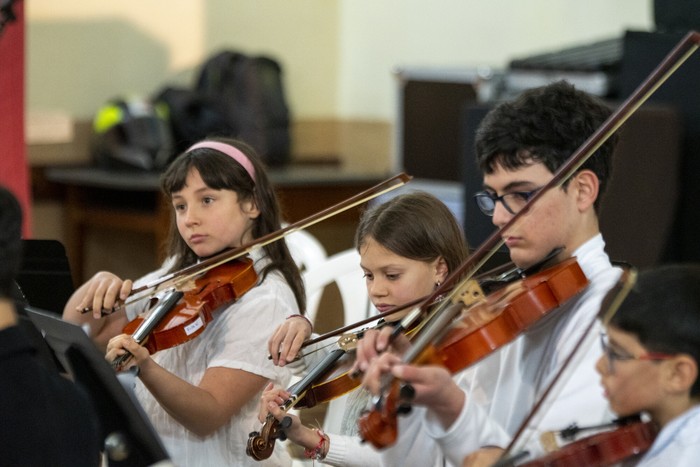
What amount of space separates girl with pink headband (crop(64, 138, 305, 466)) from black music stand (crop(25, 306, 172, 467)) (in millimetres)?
471

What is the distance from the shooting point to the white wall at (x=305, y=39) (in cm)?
455

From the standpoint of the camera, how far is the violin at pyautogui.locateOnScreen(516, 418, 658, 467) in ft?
4.44

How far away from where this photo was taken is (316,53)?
5.35 m

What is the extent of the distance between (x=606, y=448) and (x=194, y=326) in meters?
0.81

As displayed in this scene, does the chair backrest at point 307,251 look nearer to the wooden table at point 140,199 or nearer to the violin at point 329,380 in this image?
the violin at point 329,380

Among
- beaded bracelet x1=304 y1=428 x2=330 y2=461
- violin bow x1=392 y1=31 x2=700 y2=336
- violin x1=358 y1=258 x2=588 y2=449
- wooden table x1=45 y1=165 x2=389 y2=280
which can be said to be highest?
violin bow x1=392 y1=31 x2=700 y2=336

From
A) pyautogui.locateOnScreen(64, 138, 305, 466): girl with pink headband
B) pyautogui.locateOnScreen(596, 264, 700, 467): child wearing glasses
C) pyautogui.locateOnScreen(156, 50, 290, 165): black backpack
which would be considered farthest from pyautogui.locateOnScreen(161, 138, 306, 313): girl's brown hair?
pyautogui.locateOnScreen(156, 50, 290, 165): black backpack

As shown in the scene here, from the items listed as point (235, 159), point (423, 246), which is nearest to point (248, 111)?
point (235, 159)

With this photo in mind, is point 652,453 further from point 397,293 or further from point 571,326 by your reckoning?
point 397,293

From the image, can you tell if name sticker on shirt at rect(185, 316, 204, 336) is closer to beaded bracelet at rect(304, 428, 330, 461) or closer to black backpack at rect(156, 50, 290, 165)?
beaded bracelet at rect(304, 428, 330, 461)

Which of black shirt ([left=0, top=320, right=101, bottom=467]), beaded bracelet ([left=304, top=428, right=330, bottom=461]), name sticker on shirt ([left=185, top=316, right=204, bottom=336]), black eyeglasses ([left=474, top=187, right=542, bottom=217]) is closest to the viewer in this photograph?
black shirt ([left=0, top=320, right=101, bottom=467])

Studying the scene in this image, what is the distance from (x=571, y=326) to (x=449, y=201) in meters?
2.39

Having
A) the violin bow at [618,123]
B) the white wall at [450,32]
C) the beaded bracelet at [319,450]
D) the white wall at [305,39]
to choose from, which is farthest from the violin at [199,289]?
the white wall at [305,39]

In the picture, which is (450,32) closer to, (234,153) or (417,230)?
(234,153)
